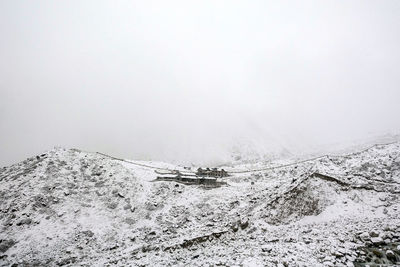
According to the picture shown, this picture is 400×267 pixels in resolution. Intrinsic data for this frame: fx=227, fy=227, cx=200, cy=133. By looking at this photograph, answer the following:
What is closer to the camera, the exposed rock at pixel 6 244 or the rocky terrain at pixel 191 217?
the rocky terrain at pixel 191 217

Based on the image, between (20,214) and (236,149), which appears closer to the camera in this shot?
(20,214)

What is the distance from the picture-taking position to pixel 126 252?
745 inches

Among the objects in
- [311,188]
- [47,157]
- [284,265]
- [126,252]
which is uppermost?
[47,157]

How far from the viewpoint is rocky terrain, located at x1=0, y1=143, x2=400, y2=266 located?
13.7m

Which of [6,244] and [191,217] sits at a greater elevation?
[6,244]

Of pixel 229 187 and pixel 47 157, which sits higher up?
pixel 47 157

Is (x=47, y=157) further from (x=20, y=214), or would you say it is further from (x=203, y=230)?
(x=203, y=230)

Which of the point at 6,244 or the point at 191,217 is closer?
the point at 6,244

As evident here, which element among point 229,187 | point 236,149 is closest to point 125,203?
point 229,187

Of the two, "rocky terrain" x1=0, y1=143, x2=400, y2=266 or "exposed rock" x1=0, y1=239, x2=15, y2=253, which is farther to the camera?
"exposed rock" x1=0, y1=239, x2=15, y2=253

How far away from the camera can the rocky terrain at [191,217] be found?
1366 centimetres

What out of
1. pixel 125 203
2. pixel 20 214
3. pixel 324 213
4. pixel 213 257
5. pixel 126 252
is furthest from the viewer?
pixel 125 203

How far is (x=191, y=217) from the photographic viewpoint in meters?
24.3

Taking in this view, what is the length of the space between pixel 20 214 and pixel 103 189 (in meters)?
8.20
